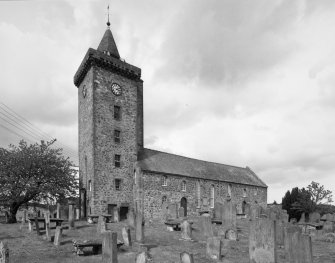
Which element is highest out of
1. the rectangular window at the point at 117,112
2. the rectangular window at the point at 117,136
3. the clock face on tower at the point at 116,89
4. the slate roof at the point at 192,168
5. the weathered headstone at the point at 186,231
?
the clock face on tower at the point at 116,89

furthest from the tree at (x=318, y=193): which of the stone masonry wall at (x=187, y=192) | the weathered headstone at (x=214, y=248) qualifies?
the weathered headstone at (x=214, y=248)

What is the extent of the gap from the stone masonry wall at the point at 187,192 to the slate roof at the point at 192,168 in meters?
0.62

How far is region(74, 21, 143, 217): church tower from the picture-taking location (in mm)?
31219

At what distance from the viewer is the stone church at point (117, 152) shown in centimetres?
3155

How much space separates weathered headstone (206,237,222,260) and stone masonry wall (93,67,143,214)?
18.5 m

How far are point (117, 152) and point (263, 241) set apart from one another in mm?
23471

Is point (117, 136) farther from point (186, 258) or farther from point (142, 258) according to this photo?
point (186, 258)

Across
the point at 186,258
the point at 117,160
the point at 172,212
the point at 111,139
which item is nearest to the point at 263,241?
the point at 186,258

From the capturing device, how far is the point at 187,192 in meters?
37.1

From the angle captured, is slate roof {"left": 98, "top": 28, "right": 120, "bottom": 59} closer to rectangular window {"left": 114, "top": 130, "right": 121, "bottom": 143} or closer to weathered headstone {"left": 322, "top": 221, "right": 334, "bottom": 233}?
rectangular window {"left": 114, "top": 130, "right": 121, "bottom": 143}

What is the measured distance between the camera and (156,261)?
1225 cm

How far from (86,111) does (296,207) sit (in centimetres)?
3152

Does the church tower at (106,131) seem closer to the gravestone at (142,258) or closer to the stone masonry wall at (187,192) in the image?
the stone masonry wall at (187,192)

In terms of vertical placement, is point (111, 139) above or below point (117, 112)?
below
